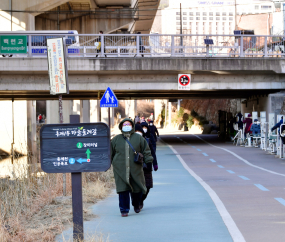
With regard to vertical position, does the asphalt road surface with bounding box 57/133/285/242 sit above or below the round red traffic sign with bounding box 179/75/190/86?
below

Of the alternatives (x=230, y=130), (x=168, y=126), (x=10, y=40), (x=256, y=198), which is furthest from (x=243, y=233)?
(x=168, y=126)

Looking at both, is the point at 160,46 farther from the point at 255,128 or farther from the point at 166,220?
the point at 166,220

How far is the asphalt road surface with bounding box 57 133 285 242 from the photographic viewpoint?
6.59 meters

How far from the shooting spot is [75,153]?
19.4 feet

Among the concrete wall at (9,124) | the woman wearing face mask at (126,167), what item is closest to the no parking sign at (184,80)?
the concrete wall at (9,124)

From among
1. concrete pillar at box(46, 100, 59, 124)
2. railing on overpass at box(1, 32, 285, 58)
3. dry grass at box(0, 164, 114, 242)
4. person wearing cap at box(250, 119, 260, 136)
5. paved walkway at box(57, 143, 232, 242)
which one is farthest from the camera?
concrete pillar at box(46, 100, 59, 124)

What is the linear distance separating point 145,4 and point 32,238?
131ft

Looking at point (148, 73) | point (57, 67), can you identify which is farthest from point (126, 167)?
point (148, 73)

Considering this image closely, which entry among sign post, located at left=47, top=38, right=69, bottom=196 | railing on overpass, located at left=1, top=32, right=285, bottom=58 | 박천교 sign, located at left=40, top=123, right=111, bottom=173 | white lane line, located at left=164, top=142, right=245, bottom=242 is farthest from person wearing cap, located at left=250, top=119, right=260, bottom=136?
박천교 sign, located at left=40, top=123, right=111, bottom=173

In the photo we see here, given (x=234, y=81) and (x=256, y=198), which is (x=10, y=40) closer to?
(x=234, y=81)

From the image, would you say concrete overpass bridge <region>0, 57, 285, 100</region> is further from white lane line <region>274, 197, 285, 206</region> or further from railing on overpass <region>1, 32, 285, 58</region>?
white lane line <region>274, 197, 285, 206</region>

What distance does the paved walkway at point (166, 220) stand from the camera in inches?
256

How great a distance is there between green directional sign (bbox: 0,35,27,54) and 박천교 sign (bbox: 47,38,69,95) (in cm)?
1787

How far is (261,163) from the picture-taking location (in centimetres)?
1916
